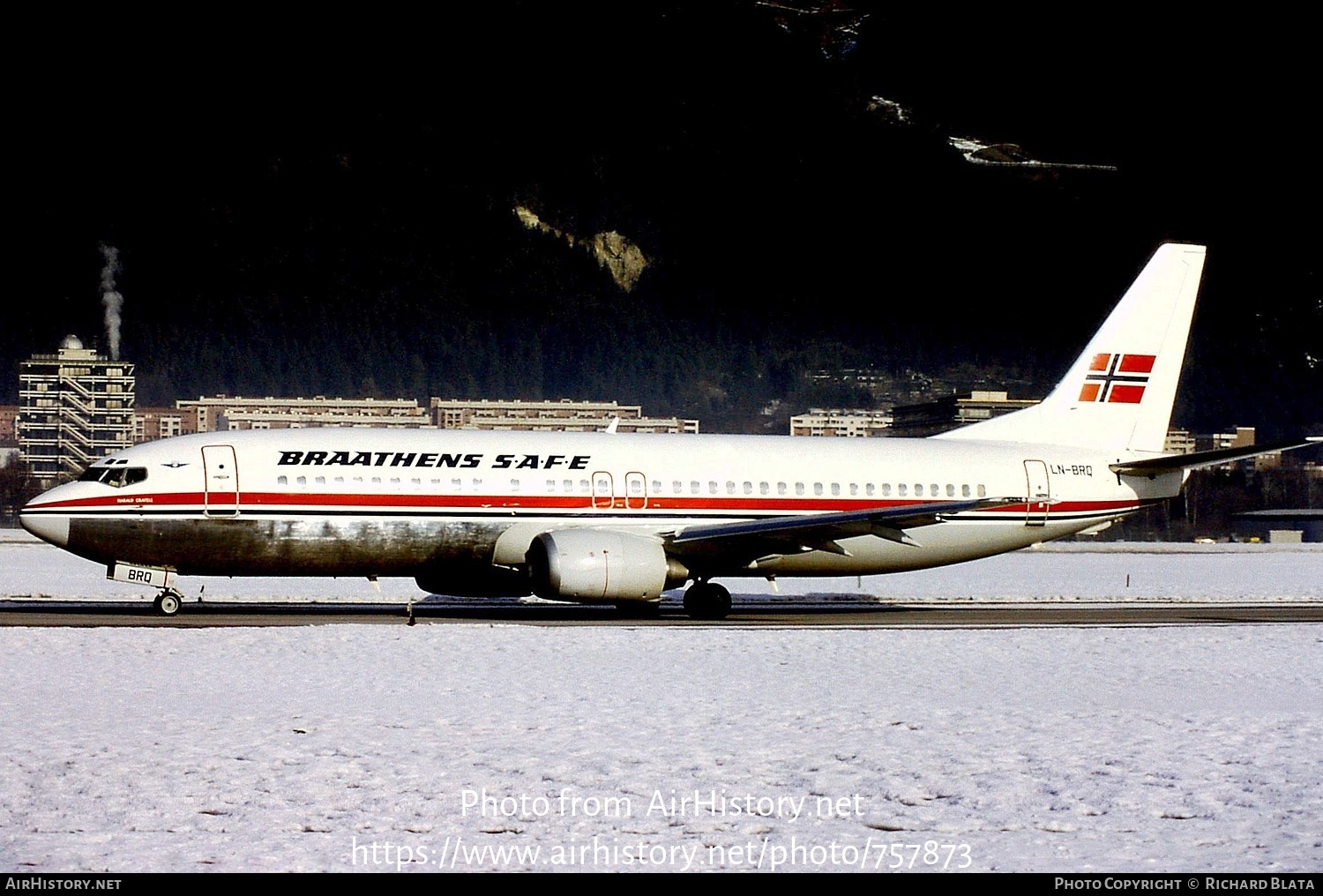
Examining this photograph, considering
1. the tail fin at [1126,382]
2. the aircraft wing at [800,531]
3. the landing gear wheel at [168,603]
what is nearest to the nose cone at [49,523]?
the landing gear wheel at [168,603]

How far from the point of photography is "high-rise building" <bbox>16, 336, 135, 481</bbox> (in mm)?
194875

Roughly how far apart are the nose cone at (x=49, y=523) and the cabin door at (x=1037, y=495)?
22955mm

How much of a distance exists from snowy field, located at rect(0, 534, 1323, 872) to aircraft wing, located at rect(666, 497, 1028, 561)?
5.13m

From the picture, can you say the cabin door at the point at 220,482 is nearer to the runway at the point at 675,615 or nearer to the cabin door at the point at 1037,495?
the runway at the point at 675,615

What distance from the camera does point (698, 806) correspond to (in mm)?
12492

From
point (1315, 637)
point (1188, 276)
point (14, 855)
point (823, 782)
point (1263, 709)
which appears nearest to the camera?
point (14, 855)

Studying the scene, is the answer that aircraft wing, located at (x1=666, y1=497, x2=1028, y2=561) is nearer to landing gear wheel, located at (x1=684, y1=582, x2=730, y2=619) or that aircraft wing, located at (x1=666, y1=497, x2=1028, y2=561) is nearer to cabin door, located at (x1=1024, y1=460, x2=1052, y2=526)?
A: landing gear wheel, located at (x1=684, y1=582, x2=730, y2=619)

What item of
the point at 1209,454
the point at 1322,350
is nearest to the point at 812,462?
the point at 1209,454

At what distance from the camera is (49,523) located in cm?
2945

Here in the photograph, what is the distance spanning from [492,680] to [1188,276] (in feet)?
90.1

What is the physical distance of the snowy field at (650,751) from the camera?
444 inches

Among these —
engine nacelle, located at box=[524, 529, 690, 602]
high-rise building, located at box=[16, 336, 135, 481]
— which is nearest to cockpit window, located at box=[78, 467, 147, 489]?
engine nacelle, located at box=[524, 529, 690, 602]

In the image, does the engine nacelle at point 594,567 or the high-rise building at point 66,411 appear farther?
the high-rise building at point 66,411
